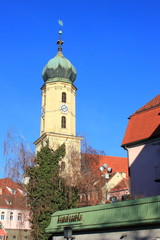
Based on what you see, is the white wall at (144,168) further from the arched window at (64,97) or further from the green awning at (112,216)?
the arched window at (64,97)

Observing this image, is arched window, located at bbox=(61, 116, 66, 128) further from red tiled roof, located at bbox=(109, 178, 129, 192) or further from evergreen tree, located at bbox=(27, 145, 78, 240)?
evergreen tree, located at bbox=(27, 145, 78, 240)

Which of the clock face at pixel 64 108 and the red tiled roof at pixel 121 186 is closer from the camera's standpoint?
the red tiled roof at pixel 121 186

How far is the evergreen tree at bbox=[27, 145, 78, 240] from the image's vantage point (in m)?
25.2

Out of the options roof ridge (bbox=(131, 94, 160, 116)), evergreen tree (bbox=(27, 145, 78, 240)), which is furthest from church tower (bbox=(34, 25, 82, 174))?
roof ridge (bbox=(131, 94, 160, 116))

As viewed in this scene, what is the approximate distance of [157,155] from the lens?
21.3 m

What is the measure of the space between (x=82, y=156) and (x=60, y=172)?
5589 mm

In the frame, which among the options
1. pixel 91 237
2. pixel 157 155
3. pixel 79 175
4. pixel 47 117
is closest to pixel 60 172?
pixel 79 175

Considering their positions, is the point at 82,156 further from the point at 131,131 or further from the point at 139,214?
the point at 139,214

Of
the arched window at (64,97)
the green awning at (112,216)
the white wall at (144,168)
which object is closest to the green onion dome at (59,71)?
the arched window at (64,97)

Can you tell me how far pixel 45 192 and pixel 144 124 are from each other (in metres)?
9.29

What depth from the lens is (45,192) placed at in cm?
2605

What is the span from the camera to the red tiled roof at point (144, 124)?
2203 centimetres

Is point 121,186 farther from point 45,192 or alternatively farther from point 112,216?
point 112,216

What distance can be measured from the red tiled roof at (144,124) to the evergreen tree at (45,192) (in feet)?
21.6
